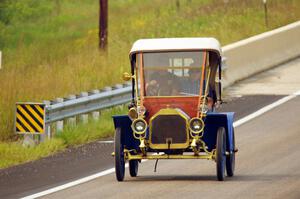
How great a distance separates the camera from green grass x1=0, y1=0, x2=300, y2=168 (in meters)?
22.7

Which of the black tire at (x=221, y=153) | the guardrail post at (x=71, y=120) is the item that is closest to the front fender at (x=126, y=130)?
the black tire at (x=221, y=153)

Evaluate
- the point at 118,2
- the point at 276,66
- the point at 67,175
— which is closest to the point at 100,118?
the point at 67,175

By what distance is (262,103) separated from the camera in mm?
25625

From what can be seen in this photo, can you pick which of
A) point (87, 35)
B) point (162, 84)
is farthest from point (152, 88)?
point (87, 35)

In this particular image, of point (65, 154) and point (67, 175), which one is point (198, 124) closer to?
point (67, 175)

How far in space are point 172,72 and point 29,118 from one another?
3.71 m

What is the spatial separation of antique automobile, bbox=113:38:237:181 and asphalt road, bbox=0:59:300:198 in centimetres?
38

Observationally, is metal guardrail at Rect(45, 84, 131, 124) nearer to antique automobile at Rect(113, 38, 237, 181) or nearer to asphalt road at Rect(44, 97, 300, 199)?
asphalt road at Rect(44, 97, 300, 199)

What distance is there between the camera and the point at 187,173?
53.9 ft

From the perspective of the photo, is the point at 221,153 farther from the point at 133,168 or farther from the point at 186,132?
the point at 133,168

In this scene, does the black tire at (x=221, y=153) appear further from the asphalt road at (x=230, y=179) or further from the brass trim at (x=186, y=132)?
the brass trim at (x=186, y=132)

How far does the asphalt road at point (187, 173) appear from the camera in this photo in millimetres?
14273

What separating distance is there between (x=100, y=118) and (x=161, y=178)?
633cm

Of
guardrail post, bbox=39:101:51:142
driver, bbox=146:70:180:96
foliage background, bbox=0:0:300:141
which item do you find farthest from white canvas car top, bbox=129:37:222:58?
foliage background, bbox=0:0:300:141
